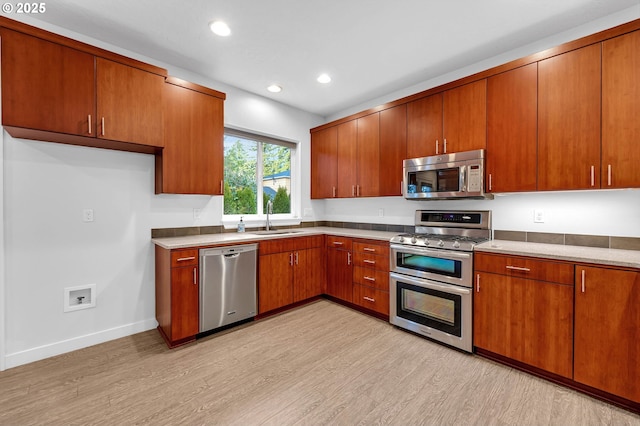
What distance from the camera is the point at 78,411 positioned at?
1.75 meters

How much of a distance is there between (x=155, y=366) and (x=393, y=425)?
6.13 ft

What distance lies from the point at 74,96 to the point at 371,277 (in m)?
3.24

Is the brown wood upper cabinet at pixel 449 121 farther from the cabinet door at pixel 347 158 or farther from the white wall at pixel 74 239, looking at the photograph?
the white wall at pixel 74 239

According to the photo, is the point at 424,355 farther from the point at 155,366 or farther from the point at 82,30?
the point at 82,30

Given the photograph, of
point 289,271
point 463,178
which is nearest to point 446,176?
point 463,178

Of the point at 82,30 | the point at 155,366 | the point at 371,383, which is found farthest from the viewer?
the point at 82,30

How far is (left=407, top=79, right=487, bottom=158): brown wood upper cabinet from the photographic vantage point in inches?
105

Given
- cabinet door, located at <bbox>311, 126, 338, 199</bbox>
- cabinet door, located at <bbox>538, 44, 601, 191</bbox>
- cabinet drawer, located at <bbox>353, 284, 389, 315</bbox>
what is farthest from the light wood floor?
cabinet door, located at <bbox>311, 126, 338, 199</bbox>

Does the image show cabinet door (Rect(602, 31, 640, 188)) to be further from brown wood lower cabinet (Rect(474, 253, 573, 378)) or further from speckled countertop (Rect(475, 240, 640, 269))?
brown wood lower cabinet (Rect(474, 253, 573, 378))

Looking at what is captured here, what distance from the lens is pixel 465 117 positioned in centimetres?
276

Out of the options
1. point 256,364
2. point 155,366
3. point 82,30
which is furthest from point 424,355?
point 82,30

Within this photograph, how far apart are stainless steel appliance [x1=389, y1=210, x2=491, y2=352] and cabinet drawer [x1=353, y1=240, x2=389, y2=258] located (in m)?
0.11

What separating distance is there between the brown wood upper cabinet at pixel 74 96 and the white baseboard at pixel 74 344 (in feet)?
5.78

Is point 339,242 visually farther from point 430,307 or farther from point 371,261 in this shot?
point 430,307
